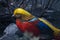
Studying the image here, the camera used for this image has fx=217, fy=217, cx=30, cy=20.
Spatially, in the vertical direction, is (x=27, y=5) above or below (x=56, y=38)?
below

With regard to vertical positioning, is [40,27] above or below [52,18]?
above

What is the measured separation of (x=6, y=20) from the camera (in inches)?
129

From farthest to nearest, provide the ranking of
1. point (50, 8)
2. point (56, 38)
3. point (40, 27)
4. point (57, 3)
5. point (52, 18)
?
1. point (57, 3)
2. point (50, 8)
3. point (52, 18)
4. point (40, 27)
5. point (56, 38)

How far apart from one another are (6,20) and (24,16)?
1.26m

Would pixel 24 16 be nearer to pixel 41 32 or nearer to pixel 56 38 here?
pixel 41 32

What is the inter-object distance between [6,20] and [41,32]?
135 centimetres

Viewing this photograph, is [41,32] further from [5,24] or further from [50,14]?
[5,24]

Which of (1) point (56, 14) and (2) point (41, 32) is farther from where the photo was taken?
(1) point (56, 14)

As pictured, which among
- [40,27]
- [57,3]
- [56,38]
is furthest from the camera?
[57,3]

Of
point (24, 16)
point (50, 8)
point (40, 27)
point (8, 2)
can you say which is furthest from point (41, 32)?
point (8, 2)

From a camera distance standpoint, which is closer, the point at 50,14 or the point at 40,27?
the point at 40,27

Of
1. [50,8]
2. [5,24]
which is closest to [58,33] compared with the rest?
[50,8]

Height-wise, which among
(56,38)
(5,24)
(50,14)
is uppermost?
(56,38)

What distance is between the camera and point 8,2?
3381 mm
